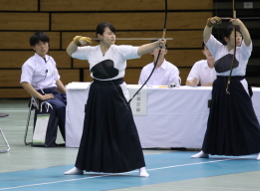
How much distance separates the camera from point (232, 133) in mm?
6281

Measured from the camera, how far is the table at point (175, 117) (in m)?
6.99

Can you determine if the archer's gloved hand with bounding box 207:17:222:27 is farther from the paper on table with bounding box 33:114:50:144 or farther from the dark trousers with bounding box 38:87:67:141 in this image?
the paper on table with bounding box 33:114:50:144

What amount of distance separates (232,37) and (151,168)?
1414 millimetres

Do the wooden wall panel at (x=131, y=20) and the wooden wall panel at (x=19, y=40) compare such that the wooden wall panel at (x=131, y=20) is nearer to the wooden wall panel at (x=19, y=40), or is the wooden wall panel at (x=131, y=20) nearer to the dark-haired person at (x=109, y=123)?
the wooden wall panel at (x=19, y=40)

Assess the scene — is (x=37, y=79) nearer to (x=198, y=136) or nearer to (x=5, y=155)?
(x=5, y=155)

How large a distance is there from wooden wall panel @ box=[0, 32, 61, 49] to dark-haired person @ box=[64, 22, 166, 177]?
788 cm

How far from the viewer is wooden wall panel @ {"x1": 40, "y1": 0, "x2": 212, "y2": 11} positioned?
1279 centimetres

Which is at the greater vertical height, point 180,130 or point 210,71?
point 210,71

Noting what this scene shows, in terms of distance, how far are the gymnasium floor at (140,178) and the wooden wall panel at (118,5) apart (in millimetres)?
6002

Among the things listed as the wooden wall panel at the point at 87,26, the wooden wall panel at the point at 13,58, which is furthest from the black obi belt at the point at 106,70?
the wooden wall panel at the point at 13,58

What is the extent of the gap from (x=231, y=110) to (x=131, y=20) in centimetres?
695

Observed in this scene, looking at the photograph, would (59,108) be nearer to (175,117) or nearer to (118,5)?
(175,117)

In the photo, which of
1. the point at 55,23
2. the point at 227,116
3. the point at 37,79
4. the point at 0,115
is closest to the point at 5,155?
the point at 0,115

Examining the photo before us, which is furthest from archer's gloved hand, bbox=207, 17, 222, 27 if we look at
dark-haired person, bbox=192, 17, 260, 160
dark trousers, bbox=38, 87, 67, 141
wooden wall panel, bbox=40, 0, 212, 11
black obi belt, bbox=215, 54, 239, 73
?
wooden wall panel, bbox=40, 0, 212, 11
